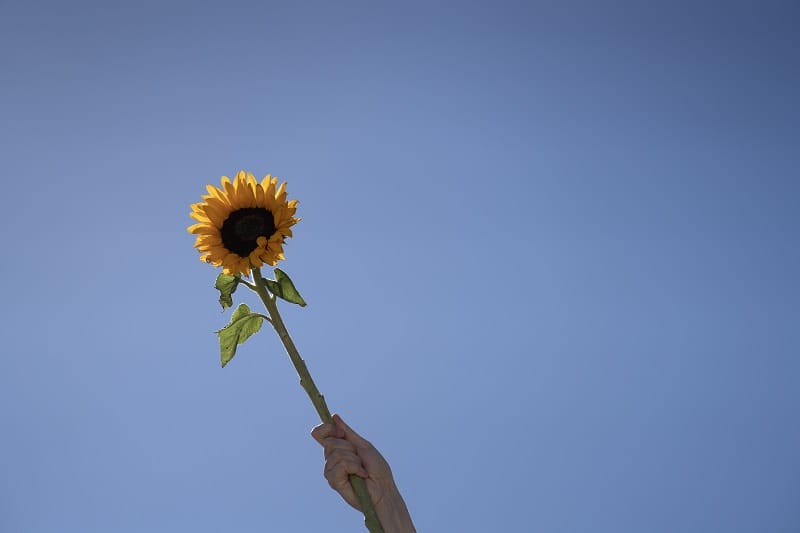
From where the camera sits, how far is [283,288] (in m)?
2.83

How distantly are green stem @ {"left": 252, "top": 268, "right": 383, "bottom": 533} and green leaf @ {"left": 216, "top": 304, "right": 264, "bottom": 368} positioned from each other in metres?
0.06

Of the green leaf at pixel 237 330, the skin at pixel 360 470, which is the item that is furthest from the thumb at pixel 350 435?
the green leaf at pixel 237 330

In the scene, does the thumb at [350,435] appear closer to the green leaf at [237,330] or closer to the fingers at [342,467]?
the fingers at [342,467]

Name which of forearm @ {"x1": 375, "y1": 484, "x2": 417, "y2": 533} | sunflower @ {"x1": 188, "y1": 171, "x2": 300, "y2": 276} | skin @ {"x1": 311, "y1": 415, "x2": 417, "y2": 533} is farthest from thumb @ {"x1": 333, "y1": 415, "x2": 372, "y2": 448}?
sunflower @ {"x1": 188, "y1": 171, "x2": 300, "y2": 276}

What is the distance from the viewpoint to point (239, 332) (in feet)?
9.38

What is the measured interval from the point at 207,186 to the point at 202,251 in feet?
0.86

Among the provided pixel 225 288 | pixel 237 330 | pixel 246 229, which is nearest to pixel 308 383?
pixel 237 330

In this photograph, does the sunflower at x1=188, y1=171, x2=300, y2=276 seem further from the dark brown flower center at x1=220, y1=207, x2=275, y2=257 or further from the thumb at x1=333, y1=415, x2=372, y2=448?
the thumb at x1=333, y1=415, x2=372, y2=448

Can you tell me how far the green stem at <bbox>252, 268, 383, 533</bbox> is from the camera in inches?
110

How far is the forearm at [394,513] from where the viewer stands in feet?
9.82

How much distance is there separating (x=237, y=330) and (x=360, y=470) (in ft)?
2.05

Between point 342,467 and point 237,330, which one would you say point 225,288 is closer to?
point 237,330

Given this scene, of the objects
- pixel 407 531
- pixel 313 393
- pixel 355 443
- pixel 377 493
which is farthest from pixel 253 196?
pixel 407 531

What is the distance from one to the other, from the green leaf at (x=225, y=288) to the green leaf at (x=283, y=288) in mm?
115
